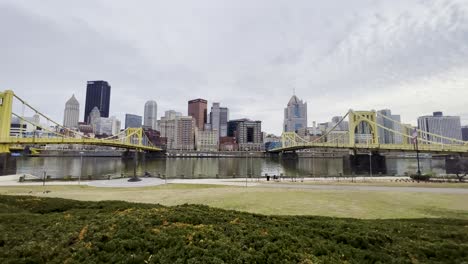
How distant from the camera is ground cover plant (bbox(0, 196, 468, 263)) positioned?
16.2 feet

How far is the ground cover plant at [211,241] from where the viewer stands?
4945 mm

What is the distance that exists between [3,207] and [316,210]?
14.3m

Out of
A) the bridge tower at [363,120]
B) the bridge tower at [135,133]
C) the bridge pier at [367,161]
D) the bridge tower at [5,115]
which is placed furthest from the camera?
the bridge tower at [135,133]

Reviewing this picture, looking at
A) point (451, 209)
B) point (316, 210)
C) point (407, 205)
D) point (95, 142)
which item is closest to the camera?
point (316, 210)

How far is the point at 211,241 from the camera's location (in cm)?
537

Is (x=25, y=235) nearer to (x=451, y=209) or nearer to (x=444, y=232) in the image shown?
(x=444, y=232)

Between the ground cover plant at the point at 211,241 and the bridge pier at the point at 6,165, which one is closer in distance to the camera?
the ground cover plant at the point at 211,241

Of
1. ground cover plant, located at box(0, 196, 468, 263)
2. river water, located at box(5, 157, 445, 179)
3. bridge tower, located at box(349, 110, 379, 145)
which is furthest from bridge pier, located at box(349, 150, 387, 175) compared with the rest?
ground cover plant, located at box(0, 196, 468, 263)

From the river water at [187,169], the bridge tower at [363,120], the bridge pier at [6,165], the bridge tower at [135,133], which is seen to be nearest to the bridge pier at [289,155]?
the river water at [187,169]

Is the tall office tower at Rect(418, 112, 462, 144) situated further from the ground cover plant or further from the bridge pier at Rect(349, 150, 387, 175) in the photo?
the ground cover plant

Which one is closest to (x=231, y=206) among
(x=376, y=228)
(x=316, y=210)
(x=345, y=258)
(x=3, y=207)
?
(x=316, y=210)

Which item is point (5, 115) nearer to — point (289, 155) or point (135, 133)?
point (135, 133)

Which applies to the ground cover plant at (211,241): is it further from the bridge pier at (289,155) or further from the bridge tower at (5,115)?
the bridge pier at (289,155)

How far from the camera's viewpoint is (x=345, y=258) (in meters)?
5.35
